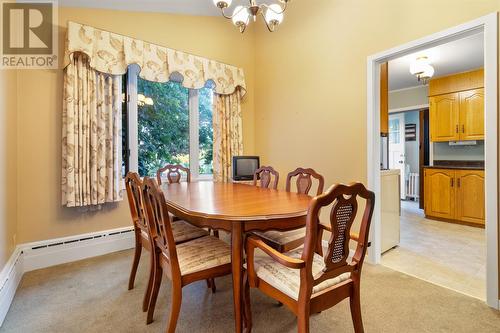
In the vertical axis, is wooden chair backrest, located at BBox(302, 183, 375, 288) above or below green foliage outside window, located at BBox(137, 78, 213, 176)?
below

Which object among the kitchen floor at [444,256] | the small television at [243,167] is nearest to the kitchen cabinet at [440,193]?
the kitchen floor at [444,256]

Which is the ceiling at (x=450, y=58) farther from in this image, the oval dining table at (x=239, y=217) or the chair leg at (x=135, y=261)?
the chair leg at (x=135, y=261)

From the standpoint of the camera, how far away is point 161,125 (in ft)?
11.1

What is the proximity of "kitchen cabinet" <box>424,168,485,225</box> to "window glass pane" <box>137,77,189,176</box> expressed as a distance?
413cm

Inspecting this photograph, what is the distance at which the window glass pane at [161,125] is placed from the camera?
3.24 metres

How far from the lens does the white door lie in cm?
611

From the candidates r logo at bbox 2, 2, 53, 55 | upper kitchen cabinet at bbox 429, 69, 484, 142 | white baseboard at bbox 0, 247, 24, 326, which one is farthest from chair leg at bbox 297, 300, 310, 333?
upper kitchen cabinet at bbox 429, 69, 484, 142

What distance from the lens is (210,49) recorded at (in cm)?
359

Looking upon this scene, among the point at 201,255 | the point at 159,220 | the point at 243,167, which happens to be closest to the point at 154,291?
the point at 201,255

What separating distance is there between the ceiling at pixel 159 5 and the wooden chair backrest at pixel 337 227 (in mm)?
3125

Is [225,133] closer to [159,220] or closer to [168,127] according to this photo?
[168,127]

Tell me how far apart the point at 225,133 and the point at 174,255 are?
8.20 feet

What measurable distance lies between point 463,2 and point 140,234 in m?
3.08

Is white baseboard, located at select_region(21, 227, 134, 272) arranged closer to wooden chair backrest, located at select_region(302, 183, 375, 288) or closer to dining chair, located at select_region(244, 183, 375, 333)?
dining chair, located at select_region(244, 183, 375, 333)
